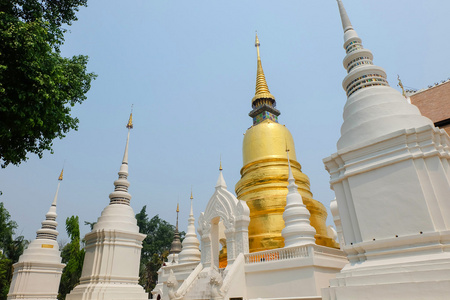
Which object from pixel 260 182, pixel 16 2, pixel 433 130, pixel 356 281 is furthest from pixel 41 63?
pixel 260 182

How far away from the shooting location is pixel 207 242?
1477 cm

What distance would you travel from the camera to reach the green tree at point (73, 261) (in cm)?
2448

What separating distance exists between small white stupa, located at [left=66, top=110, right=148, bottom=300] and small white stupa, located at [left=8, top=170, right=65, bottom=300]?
4453mm

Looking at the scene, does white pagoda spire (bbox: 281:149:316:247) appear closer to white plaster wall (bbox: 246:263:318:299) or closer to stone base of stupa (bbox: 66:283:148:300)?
white plaster wall (bbox: 246:263:318:299)

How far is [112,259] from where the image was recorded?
403 inches

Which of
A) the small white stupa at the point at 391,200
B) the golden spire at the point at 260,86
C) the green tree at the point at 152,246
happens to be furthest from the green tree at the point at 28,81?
the green tree at the point at 152,246

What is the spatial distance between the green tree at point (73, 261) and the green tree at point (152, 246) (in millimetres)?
11432

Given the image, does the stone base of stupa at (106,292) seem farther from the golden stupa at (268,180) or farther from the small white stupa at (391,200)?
the small white stupa at (391,200)

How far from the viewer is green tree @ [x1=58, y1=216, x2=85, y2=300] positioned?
2448 centimetres

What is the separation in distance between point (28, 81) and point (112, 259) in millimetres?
6649

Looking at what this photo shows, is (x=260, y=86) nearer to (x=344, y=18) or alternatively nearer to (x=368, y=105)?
(x=344, y=18)

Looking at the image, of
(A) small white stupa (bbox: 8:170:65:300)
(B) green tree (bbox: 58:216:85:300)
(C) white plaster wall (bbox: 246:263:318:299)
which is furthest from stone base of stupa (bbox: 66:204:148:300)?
(B) green tree (bbox: 58:216:85:300)

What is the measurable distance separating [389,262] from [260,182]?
1132 cm

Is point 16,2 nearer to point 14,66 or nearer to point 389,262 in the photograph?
point 14,66
